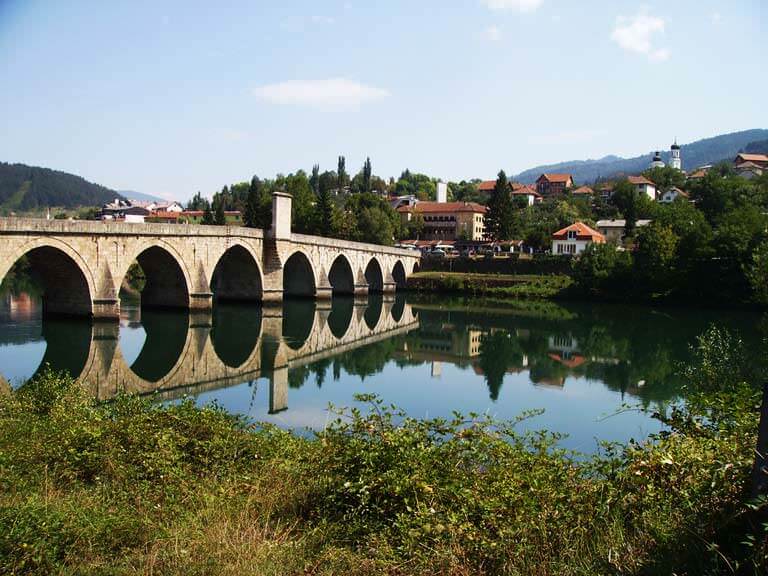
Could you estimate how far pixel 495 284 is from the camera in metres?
51.6

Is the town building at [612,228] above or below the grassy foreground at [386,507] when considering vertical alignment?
above

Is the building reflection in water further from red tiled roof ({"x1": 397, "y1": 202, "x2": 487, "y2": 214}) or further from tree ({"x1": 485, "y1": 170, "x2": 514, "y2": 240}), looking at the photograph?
red tiled roof ({"x1": 397, "y1": 202, "x2": 487, "y2": 214})

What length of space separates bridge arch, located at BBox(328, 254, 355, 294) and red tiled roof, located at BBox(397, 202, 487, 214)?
32.1m

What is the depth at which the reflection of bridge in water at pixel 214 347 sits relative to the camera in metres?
17.6

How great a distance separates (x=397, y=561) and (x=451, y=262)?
52776 mm

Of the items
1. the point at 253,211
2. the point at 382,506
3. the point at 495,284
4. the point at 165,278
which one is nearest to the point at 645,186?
the point at 495,284

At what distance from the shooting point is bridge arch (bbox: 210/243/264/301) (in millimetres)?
36188

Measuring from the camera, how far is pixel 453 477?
5.57 m

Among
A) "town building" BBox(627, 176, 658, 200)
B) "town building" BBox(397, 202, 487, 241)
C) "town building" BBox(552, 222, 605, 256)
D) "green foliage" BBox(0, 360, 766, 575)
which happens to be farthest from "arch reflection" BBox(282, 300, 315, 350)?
"town building" BBox(627, 176, 658, 200)

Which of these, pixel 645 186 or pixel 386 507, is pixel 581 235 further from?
pixel 386 507

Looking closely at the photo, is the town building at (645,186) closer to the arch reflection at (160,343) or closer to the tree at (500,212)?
the tree at (500,212)

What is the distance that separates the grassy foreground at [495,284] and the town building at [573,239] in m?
6.64

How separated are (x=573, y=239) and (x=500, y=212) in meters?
7.18

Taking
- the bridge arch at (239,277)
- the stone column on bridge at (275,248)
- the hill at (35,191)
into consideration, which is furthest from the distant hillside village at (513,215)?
the hill at (35,191)
